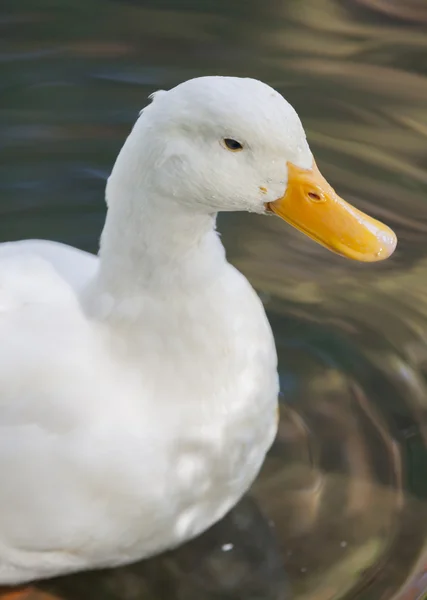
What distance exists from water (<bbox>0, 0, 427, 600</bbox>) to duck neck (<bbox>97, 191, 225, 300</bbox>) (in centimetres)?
69

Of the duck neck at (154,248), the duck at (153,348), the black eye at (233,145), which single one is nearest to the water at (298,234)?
the duck at (153,348)

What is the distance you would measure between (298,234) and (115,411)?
4.02 feet

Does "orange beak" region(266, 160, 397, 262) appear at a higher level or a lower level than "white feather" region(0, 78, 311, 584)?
higher

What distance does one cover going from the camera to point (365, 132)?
3.03m

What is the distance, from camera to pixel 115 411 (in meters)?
1.61

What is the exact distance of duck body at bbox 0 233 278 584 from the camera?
5.26 ft

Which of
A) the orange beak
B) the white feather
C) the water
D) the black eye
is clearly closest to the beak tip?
the orange beak

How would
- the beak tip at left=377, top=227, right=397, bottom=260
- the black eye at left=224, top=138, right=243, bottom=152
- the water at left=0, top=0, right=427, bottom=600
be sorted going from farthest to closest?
the water at left=0, top=0, right=427, bottom=600
the beak tip at left=377, top=227, right=397, bottom=260
the black eye at left=224, top=138, right=243, bottom=152

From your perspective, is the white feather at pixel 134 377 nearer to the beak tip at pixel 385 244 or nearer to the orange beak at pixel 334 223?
the orange beak at pixel 334 223

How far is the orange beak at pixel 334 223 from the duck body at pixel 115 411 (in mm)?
165

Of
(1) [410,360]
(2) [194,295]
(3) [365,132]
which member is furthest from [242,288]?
(3) [365,132]

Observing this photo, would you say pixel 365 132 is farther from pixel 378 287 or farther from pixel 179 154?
pixel 179 154

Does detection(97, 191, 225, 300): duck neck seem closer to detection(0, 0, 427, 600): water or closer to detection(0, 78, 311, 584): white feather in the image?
detection(0, 78, 311, 584): white feather

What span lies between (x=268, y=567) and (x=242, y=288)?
62 cm
